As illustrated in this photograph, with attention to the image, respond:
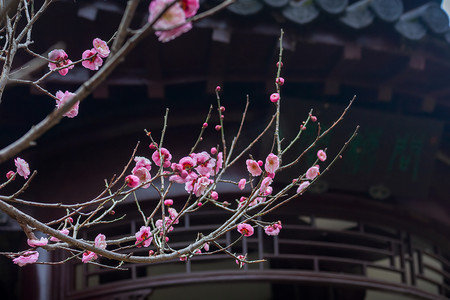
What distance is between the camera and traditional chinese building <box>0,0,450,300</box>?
4.78 meters

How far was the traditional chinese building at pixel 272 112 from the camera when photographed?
15.7 feet

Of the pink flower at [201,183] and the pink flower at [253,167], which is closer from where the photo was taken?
the pink flower at [201,183]

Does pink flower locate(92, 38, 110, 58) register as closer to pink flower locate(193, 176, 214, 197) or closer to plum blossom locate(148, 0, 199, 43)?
pink flower locate(193, 176, 214, 197)

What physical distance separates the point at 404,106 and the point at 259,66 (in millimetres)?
1694

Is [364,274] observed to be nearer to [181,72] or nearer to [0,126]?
[181,72]

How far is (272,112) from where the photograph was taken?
529 cm

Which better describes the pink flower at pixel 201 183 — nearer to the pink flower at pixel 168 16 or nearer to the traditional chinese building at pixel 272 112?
the pink flower at pixel 168 16

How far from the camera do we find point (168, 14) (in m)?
1.89

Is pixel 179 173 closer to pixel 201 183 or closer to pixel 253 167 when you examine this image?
pixel 201 183

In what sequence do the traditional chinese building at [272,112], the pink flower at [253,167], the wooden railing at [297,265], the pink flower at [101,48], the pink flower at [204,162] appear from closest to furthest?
the pink flower at [204,162]
the pink flower at [101,48]
the pink flower at [253,167]
the traditional chinese building at [272,112]
the wooden railing at [297,265]

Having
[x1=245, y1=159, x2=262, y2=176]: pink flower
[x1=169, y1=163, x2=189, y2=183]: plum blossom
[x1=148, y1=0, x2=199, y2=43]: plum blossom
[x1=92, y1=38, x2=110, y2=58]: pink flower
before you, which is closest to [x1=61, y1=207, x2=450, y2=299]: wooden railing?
[x1=245, y1=159, x2=262, y2=176]: pink flower

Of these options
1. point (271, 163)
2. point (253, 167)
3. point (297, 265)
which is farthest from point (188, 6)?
point (297, 265)

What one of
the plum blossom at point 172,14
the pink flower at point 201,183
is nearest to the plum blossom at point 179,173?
the pink flower at point 201,183

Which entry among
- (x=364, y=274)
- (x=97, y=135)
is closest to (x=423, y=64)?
(x=364, y=274)
